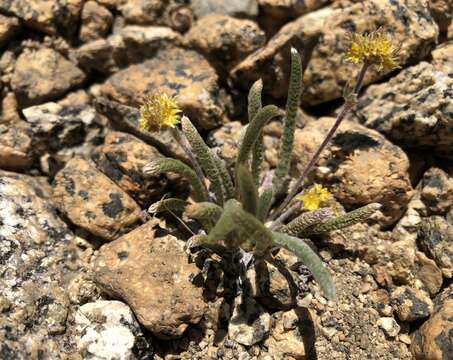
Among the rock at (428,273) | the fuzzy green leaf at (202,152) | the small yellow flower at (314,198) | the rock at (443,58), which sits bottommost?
the rock at (428,273)

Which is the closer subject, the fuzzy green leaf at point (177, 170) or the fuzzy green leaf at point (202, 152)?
the fuzzy green leaf at point (177, 170)

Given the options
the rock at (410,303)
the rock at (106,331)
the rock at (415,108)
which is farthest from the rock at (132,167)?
the rock at (410,303)

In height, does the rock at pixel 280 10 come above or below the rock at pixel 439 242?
above

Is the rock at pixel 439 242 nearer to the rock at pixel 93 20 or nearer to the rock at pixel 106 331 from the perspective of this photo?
the rock at pixel 106 331

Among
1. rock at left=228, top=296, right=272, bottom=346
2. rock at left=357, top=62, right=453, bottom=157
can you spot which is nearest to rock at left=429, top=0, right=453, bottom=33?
rock at left=357, top=62, right=453, bottom=157

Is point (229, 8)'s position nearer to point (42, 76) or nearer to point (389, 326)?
point (42, 76)

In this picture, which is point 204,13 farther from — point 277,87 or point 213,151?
point 213,151

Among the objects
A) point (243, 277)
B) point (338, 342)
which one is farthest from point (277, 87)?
point (338, 342)

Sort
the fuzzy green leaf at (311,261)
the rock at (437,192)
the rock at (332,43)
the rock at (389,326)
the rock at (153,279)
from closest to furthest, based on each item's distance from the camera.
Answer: the fuzzy green leaf at (311,261), the rock at (153,279), the rock at (389,326), the rock at (437,192), the rock at (332,43)
